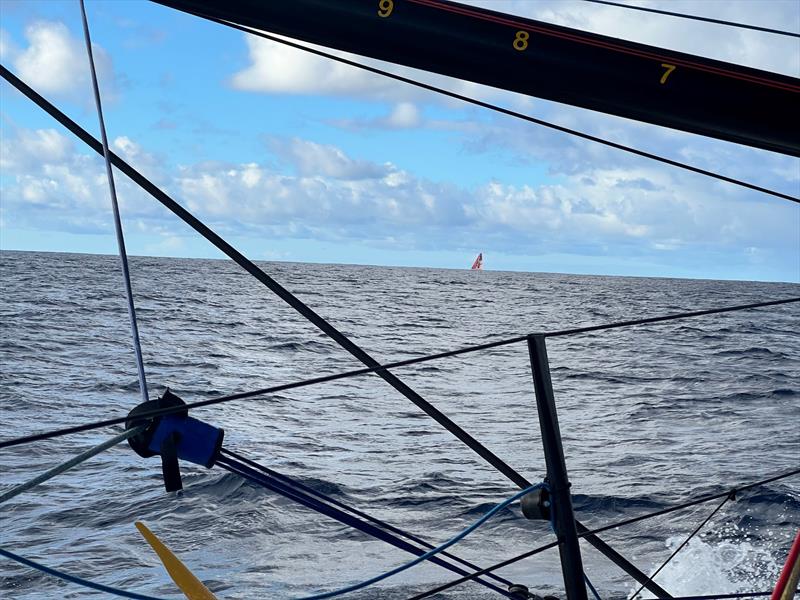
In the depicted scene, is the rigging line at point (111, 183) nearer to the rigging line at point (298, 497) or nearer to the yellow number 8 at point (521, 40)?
the rigging line at point (298, 497)

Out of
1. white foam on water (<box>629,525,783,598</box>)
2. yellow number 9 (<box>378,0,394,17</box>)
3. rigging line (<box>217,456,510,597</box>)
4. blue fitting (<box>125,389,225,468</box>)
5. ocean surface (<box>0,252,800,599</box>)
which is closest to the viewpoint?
blue fitting (<box>125,389,225,468</box>)

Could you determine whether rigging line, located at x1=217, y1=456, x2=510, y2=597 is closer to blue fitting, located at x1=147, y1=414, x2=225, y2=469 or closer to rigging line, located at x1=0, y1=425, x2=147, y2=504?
blue fitting, located at x1=147, y1=414, x2=225, y2=469

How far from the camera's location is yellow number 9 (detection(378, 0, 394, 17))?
268cm

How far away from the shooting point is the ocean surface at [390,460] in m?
6.92

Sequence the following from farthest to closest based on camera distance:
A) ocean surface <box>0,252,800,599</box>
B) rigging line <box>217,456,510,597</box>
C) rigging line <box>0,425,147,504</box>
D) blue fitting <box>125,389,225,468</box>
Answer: ocean surface <box>0,252,800,599</box> < rigging line <box>217,456,510,597</box> < blue fitting <box>125,389,225,468</box> < rigging line <box>0,425,147,504</box>

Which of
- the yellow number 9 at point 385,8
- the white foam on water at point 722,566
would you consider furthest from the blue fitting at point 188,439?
the white foam on water at point 722,566

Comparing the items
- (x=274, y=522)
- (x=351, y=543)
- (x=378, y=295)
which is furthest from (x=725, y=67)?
(x=378, y=295)

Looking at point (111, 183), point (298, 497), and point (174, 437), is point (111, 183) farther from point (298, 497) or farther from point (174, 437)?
point (298, 497)

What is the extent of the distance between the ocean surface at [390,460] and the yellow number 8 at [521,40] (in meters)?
4.52

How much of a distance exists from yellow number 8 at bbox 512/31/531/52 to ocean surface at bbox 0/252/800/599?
4515 mm

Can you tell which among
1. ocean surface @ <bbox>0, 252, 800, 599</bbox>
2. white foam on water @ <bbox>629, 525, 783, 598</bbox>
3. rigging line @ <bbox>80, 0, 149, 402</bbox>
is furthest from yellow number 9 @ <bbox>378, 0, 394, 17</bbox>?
white foam on water @ <bbox>629, 525, 783, 598</bbox>

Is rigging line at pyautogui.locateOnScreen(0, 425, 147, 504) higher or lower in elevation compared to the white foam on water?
higher

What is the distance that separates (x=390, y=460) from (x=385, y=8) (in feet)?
26.3

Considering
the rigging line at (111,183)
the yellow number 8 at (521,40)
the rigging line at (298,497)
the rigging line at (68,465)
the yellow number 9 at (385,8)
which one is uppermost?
the yellow number 9 at (385,8)
